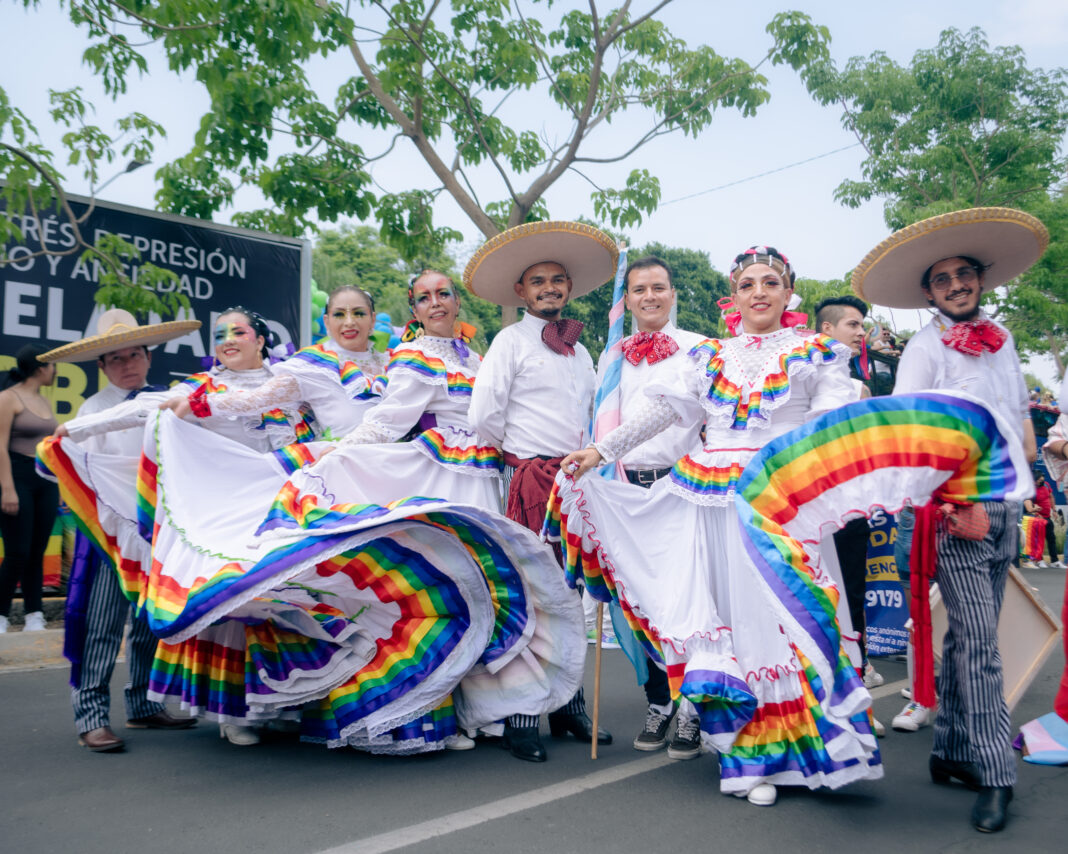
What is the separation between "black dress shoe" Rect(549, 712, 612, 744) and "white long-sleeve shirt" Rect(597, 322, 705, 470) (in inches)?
46.5

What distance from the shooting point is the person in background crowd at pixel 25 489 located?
6.36 meters

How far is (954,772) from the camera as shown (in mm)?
3553

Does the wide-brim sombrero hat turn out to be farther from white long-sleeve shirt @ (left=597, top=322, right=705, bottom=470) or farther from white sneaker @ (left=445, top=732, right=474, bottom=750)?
white sneaker @ (left=445, top=732, right=474, bottom=750)

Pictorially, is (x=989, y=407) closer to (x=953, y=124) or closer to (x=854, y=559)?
(x=854, y=559)

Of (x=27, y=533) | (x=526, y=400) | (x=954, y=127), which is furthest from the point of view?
(x=954, y=127)

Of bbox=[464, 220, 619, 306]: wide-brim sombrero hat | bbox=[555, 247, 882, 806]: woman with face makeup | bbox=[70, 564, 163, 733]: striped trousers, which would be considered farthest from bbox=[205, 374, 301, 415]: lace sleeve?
bbox=[555, 247, 882, 806]: woman with face makeup

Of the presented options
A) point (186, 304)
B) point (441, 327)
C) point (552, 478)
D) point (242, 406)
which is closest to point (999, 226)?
point (552, 478)

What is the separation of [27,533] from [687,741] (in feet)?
15.6

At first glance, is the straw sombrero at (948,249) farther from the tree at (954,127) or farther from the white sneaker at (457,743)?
the tree at (954,127)

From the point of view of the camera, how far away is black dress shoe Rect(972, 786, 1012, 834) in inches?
122

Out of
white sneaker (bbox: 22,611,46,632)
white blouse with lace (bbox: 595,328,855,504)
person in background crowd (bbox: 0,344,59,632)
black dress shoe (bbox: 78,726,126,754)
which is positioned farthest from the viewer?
white sneaker (bbox: 22,611,46,632)

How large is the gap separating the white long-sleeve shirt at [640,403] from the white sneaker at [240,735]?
2.10 m

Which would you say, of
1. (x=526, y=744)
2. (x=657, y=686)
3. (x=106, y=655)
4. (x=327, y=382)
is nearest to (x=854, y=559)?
(x=657, y=686)

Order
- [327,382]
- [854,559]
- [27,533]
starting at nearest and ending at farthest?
[854,559]
[327,382]
[27,533]
